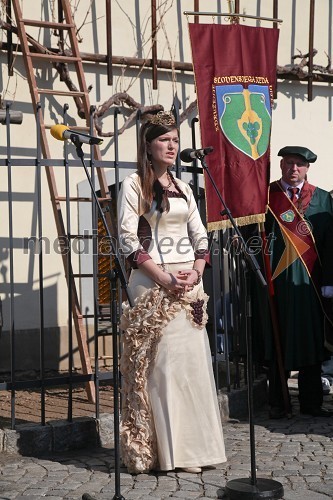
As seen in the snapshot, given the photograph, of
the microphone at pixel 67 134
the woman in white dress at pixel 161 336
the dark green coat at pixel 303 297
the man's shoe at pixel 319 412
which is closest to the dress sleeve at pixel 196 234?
the woman in white dress at pixel 161 336

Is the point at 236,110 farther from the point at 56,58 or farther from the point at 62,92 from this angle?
the point at 56,58

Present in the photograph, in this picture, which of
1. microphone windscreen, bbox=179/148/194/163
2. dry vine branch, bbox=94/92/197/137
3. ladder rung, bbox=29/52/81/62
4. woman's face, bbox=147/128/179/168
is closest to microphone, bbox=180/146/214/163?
microphone windscreen, bbox=179/148/194/163

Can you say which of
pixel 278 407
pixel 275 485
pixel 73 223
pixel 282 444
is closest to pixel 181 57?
pixel 73 223

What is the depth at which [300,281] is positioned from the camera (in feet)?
22.0

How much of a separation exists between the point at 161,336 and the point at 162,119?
1211 millimetres

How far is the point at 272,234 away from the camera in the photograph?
6.81 meters

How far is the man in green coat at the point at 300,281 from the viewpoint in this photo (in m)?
6.67

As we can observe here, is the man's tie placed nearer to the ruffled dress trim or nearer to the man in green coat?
the man in green coat

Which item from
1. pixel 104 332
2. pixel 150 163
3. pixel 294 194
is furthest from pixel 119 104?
pixel 150 163

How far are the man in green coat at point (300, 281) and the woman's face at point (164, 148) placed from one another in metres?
1.67

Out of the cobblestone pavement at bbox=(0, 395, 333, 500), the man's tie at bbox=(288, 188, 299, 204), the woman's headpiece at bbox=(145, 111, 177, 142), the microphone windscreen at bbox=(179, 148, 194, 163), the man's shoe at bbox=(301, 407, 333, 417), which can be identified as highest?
the woman's headpiece at bbox=(145, 111, 177, 142)

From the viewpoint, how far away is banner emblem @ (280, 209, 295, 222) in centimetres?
679

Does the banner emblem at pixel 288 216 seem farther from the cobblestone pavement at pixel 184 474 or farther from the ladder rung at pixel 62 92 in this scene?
the ladder rung at pixel 62 92

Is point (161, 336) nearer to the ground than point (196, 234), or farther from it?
nearer to the ground
